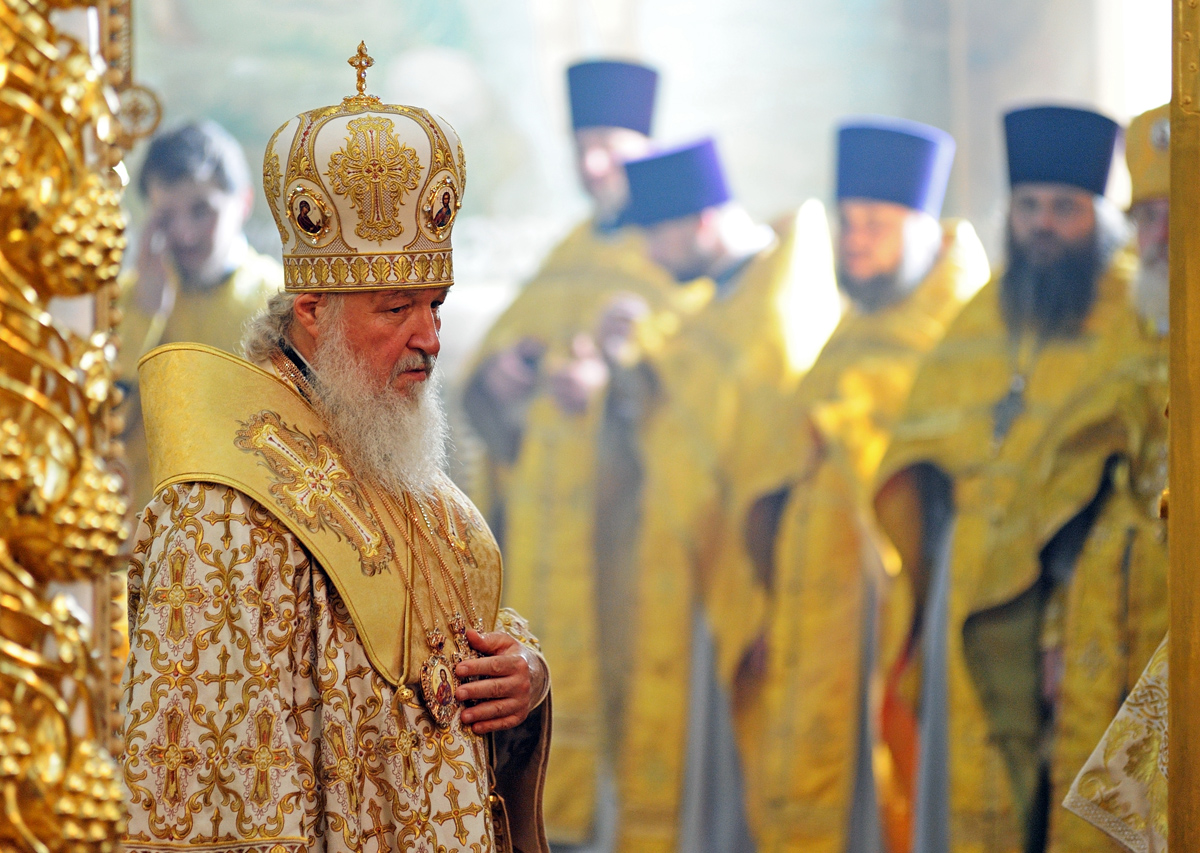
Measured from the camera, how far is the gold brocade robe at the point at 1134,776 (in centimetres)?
313

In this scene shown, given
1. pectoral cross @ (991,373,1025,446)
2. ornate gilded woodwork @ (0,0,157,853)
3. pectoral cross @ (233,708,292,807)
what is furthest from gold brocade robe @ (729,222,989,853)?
ornate gilded woodwork @ (0,0,157,853)

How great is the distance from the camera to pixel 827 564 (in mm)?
6238

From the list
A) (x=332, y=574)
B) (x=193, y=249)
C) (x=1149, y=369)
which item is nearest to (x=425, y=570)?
(x=332, y=574)

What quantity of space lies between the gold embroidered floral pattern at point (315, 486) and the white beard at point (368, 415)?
46 mm

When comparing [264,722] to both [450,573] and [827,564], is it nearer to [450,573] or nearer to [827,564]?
[450,573]

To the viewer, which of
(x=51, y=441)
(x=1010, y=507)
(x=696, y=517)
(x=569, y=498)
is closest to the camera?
(x=51, y=441)

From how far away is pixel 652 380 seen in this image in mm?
6547

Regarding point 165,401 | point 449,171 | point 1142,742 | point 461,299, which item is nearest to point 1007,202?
point 461,299

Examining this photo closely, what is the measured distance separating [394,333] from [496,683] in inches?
24.3

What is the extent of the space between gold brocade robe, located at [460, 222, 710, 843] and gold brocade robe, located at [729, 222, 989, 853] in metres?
0.65

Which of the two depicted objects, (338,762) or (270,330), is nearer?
(338,762)

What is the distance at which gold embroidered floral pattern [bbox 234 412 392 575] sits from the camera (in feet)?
7.51

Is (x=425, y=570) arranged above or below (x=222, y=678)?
above

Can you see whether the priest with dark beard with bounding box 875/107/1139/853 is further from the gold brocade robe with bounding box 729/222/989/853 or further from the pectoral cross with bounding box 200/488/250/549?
the pectoral cross with bounding box 200/488/250/549
